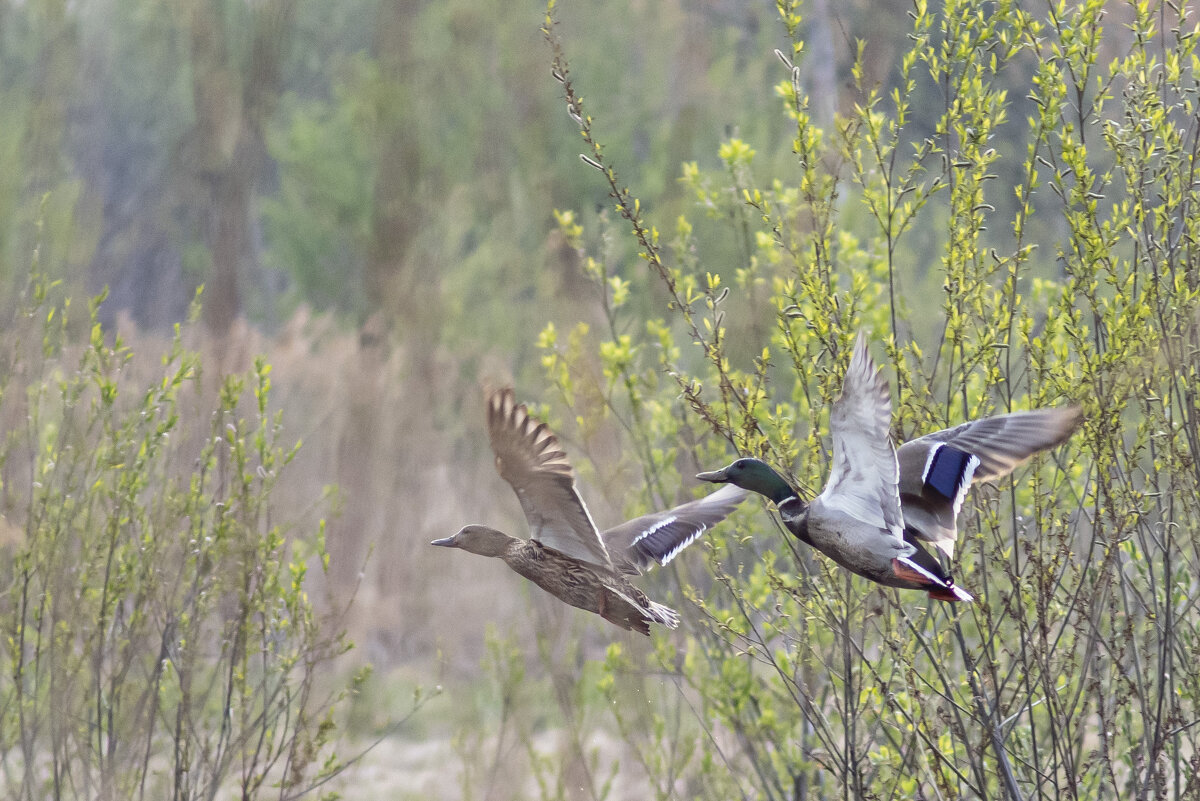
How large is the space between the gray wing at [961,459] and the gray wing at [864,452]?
16 cm

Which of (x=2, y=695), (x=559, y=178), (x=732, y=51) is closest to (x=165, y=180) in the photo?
(x=559, y=178)

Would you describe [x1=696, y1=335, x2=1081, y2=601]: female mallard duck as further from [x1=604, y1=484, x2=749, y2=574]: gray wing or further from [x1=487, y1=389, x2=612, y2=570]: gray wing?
[x1=604, y1=484, x2=749, y2=574]: gray wing

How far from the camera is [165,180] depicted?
17.4 meters

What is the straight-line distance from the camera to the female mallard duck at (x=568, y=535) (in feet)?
9.50

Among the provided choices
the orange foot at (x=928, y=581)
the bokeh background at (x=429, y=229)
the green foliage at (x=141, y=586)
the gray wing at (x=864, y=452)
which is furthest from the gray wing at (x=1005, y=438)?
the bokeh background at (x=429, y=229)

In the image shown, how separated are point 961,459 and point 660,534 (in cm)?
103

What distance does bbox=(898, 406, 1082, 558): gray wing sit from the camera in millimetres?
2655

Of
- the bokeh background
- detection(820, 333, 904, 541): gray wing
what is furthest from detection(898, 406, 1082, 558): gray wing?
the bokeh background

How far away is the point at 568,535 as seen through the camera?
10.1ft

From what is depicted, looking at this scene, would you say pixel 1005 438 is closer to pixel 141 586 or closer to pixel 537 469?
pixel 537 469

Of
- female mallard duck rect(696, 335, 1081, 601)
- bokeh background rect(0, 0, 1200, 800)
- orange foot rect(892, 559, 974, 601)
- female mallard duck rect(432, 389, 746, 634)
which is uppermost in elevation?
bokeh background rect(0, 0, 1200, 800)

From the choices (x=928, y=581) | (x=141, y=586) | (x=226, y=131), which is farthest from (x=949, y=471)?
(x=226, y=131)

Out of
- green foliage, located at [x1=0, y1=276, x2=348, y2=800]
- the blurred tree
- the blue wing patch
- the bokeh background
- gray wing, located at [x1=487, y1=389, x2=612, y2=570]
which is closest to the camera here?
the blue wing patch

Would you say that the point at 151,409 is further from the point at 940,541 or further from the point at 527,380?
the point at 527,380
